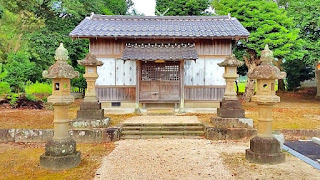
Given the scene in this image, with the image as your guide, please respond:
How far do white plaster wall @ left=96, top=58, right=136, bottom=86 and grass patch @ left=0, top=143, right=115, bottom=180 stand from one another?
25.1 feet

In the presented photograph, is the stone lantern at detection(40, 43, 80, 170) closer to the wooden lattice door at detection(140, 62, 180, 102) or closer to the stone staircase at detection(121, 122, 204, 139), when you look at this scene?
the stone staircase at detection(121, 122, 204, 139)

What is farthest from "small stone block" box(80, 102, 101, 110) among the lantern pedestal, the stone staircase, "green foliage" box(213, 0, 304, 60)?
"green foliage" box(213, 0, 304, 60)

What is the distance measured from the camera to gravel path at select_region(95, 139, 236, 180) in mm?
6980

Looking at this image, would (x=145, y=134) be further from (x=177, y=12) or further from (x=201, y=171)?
(x=177, y=12)

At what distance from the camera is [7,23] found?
24.7m

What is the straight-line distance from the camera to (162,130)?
11844 mm

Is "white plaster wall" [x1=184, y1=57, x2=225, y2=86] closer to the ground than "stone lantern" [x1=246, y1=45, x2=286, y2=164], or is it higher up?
higher up

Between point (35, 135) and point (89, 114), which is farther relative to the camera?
point (89, 114)

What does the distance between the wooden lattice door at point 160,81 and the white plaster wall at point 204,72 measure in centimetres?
84

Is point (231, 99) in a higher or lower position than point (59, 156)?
higher

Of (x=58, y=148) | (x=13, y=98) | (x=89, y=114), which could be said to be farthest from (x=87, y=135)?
(x=13, y=98)

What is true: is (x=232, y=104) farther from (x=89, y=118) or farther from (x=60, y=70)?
(x=60, y=70)

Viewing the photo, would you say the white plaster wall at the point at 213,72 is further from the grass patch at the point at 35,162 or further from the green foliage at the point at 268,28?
the grass patch at the point at 35,162

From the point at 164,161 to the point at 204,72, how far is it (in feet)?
33.3
